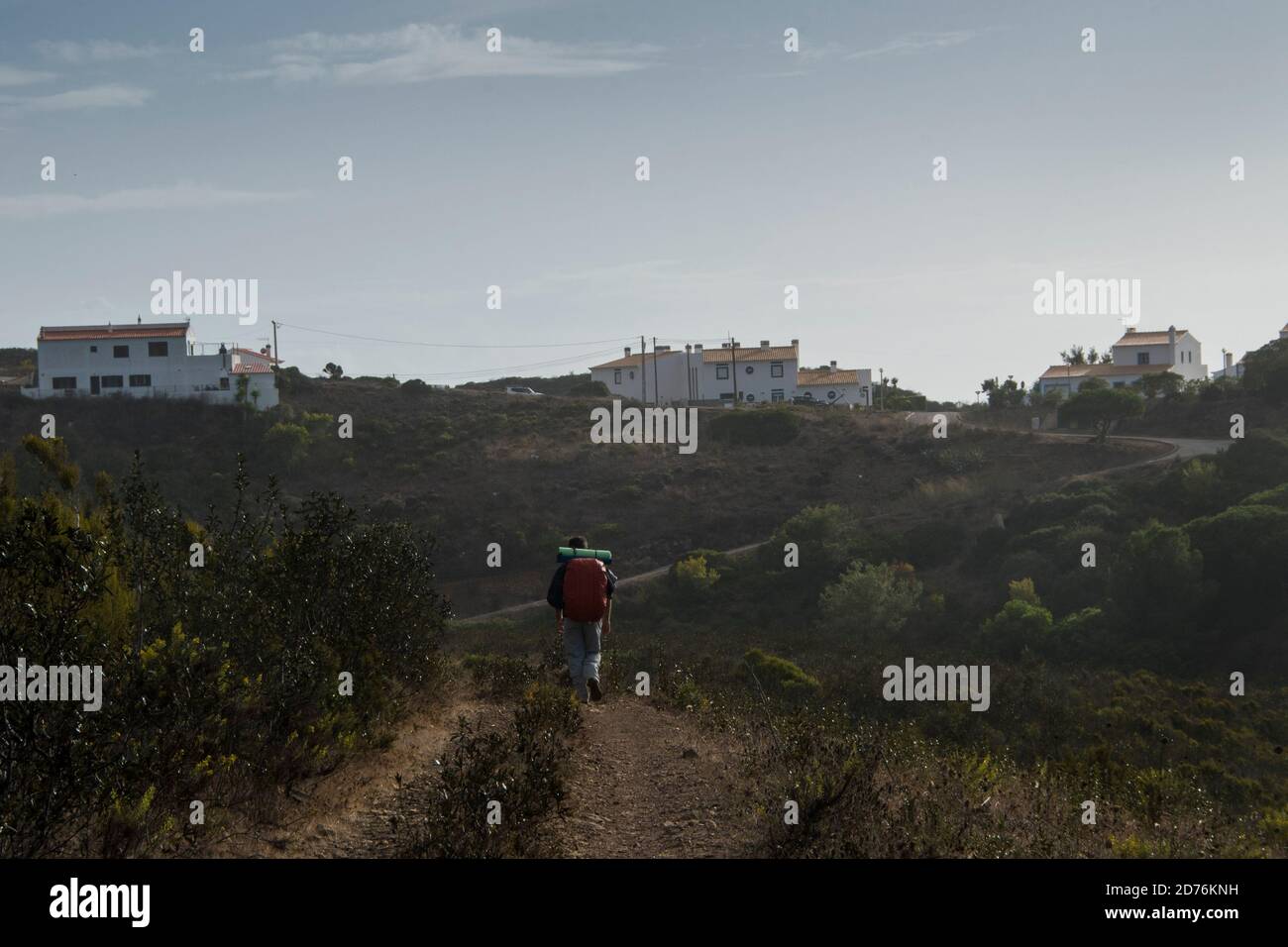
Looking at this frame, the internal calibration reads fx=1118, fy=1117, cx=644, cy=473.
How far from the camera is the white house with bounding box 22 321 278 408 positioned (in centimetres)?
6462

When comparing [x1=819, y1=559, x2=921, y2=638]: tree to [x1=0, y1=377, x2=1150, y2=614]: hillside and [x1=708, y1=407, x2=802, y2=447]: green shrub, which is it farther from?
[x1=708, y1=407, x2=802, y2=447]: green shrub

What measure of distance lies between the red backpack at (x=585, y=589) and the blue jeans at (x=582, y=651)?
0.81 feet

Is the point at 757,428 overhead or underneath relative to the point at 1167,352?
underneath

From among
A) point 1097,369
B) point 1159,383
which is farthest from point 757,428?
point 1097,369

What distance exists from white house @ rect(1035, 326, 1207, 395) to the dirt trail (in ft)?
239

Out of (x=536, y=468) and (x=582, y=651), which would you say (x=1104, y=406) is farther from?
(x=582, y=651)

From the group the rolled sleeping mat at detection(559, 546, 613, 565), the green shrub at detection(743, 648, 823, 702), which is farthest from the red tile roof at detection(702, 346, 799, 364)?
the rolled sleeping mat at detection(559, 546, 613, 565)

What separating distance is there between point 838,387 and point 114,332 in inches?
1877

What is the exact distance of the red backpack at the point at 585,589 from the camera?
1150 centimetres

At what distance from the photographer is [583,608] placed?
11.5m

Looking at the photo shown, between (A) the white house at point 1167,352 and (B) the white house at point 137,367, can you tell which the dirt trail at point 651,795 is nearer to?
(B) the white house at point 137,367

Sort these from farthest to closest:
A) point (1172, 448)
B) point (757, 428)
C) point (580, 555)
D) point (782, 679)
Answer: point (757, 428) < point (1172, 448) < point (782, 679) < point (580, 555)

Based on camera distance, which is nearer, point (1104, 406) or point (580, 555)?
point (580, 555)

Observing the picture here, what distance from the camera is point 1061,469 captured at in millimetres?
50406
